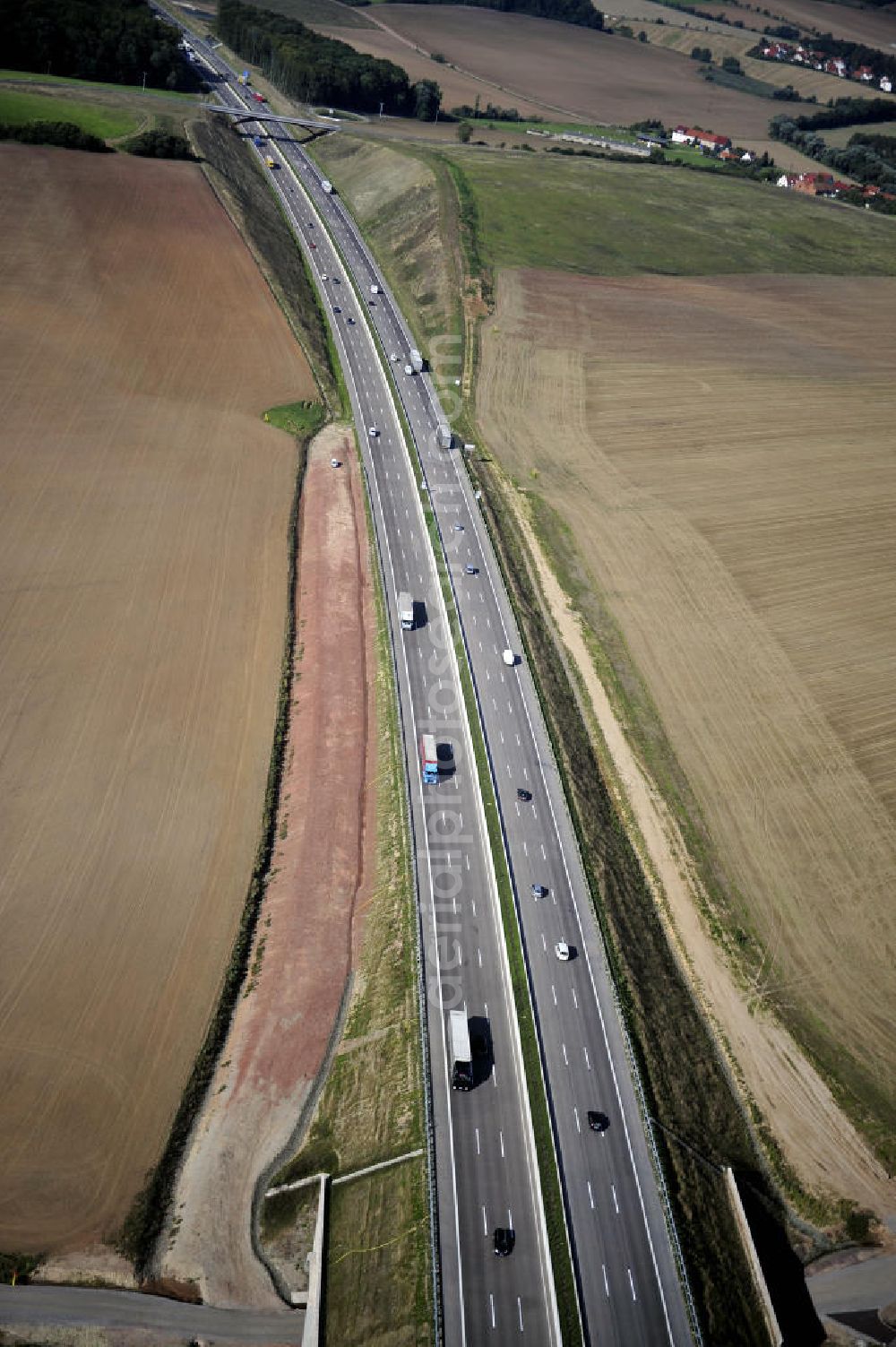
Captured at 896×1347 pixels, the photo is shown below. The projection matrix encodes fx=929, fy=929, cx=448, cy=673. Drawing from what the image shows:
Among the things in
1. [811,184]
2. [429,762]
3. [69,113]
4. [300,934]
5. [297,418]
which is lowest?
[300,934]

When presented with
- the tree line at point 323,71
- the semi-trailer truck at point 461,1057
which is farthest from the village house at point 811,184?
the semi-trailer truck at point 461,1057

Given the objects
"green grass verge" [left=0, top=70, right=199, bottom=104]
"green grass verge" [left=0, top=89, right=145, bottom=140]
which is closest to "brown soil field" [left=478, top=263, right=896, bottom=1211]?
"green grass verge" [left=0, top=89, right=145, bottom=140]

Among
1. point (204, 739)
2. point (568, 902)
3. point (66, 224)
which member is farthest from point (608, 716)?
point (66, 224)

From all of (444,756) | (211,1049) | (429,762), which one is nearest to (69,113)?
(444,756)

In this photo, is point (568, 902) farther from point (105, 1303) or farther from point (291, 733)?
point (105, 1303)

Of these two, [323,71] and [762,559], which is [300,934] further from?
[323,71]
